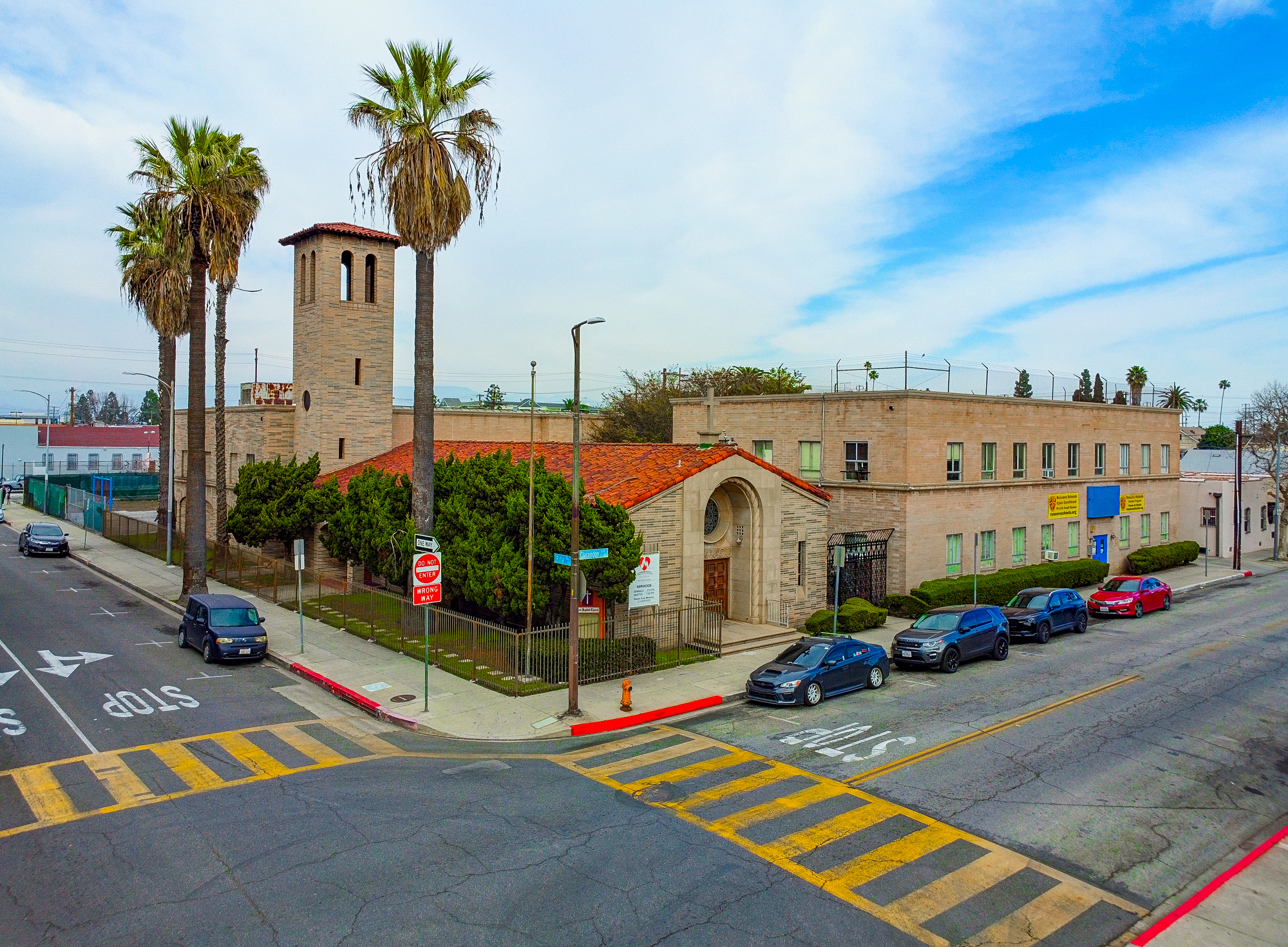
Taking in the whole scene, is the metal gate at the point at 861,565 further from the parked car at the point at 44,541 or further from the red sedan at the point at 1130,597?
the parked car at the point at 44,541

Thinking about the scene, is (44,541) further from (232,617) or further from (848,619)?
(848,619)

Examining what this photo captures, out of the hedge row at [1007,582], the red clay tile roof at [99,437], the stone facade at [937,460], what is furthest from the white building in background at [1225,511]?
the red clay tile roof at [99,437]

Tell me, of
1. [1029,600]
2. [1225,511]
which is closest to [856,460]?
[1029,600]

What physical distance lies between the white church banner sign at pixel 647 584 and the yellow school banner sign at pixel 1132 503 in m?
30.0

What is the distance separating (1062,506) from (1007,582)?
8.46 m

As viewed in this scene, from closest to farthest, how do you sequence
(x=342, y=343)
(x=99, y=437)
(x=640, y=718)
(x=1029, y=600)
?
(x=640, y=718) < (x=1029, y=600) < (x=342, y=343) < (x=99, y=437)

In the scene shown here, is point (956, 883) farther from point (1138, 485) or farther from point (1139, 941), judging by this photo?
point (1138, 485)

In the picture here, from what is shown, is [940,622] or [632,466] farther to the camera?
[632,466]

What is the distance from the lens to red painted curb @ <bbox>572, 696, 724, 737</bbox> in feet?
57.1

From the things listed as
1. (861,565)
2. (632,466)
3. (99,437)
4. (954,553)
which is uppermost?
(99,437)

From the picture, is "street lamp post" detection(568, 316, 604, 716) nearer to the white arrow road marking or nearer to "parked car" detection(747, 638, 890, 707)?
"parked car" detection(747, 638, 890, 707)

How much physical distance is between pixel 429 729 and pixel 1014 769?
10.8 m

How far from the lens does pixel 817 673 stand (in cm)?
1941

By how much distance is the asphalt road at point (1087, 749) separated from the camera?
1238 cm
